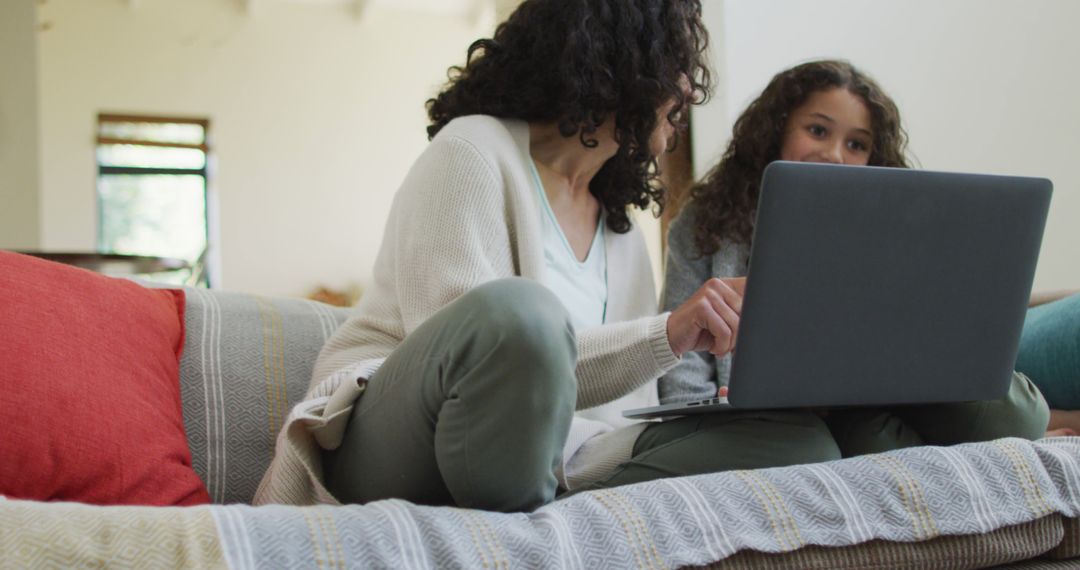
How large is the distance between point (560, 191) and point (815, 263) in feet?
1.86

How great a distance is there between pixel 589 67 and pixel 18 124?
3240mm

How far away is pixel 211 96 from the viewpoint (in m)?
7.20

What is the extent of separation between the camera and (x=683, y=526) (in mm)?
880

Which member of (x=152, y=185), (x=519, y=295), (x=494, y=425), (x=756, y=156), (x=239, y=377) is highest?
(x=756, y=156)

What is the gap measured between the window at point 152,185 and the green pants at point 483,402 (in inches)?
252

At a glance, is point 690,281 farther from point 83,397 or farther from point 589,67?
point 83,397

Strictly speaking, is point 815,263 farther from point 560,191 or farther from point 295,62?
point 295,62

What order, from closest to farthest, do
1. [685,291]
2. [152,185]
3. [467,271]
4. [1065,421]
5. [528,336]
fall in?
1. [528,336]
2. [467,271]
3. [1065,421]
4. [685,291]
5. [152,185]

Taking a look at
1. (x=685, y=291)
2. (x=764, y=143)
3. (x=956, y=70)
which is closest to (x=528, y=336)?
(x=685, y=291)

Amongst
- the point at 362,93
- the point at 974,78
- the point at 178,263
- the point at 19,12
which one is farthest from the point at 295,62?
the point at 974,78

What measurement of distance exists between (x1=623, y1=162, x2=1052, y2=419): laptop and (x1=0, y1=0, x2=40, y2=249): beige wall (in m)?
3.49

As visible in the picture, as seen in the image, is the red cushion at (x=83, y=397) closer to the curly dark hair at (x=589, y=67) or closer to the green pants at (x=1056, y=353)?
the curly dark hair at (x=589, y=67)

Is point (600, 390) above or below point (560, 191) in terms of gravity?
below

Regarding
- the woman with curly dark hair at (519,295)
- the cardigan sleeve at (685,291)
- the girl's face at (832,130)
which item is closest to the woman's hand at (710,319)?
the woman with curly dark hair at (519,295)
